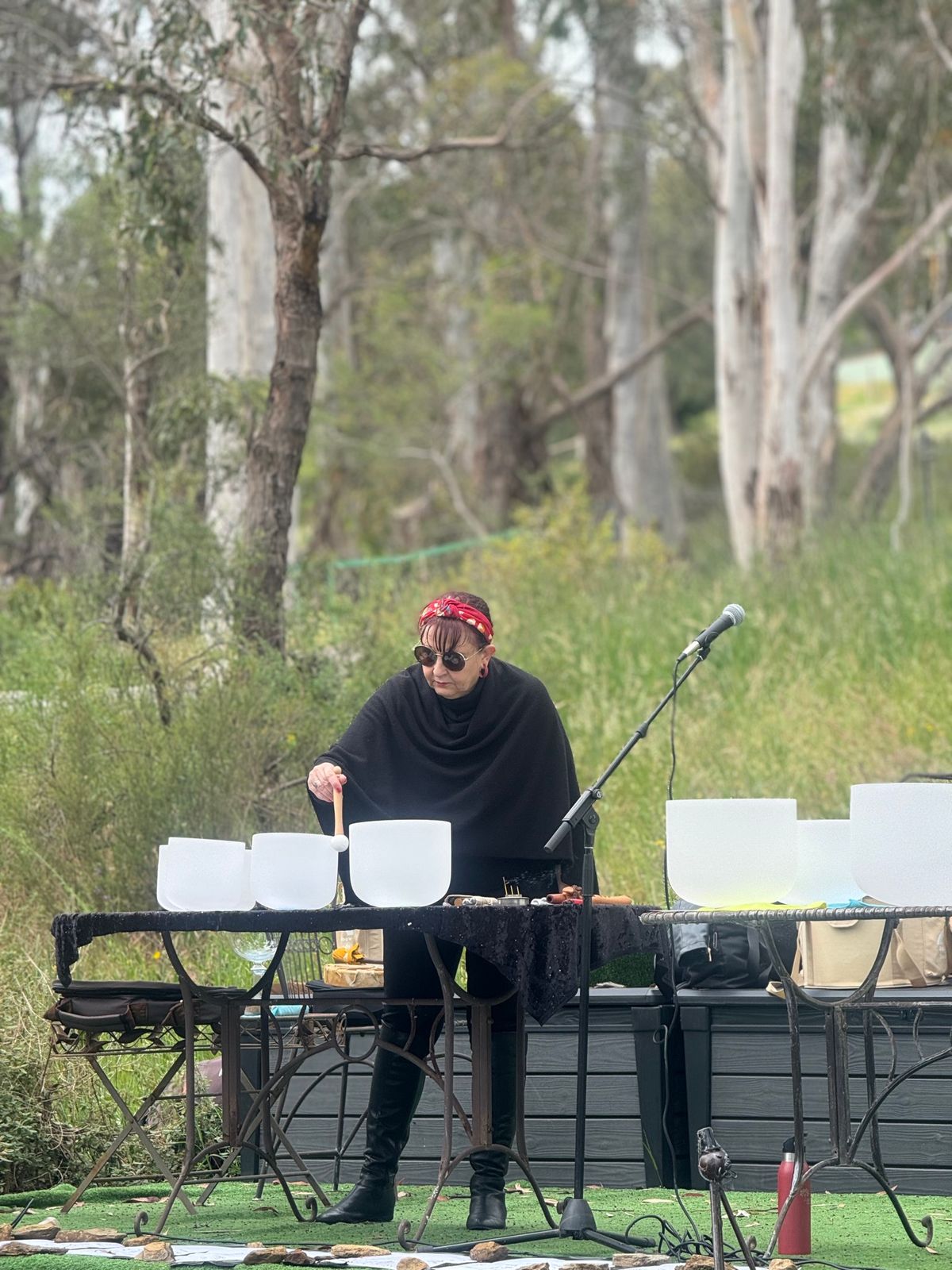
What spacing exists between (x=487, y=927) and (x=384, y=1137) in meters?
0.69

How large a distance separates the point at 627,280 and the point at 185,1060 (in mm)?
17788

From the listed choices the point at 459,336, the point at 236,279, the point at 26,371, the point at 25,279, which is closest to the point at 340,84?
the point at 236,279

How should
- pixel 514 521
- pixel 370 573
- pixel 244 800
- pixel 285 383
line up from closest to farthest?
pixel 244 800 < pixel 285 383 < pixel 370 573 < pixel 514 521

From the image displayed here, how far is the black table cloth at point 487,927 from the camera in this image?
13.2ft

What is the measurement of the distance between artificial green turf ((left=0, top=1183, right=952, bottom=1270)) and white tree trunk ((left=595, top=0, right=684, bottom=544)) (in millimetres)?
15594

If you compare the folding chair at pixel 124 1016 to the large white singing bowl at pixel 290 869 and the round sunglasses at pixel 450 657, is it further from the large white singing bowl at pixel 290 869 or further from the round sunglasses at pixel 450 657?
the round sunglasses at pixel 450 657

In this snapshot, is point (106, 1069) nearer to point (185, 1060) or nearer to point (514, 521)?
point (185, 1060)

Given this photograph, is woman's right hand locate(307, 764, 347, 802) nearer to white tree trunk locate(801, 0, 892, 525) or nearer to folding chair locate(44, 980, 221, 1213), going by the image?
folding chair locate(44, 980, 221, 1213)

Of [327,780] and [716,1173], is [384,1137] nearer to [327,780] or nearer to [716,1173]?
[327,780]

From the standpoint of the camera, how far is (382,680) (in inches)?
335

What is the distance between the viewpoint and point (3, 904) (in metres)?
7.22

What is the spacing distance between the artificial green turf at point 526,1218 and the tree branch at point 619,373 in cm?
1583

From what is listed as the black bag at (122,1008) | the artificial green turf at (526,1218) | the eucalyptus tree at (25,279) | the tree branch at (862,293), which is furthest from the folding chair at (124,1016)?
the tree branch at (862,293)

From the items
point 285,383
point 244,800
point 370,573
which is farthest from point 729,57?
point 244,800
